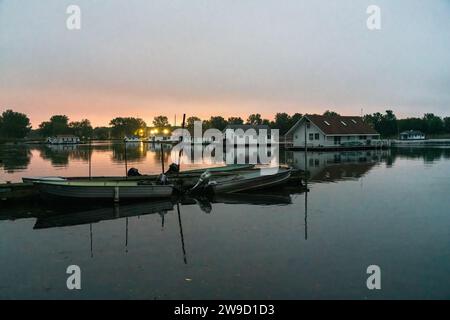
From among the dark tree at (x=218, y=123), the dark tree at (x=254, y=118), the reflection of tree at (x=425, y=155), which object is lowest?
the reflection of tree at (x=425, y=155)

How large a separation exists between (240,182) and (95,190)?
8.47 metres

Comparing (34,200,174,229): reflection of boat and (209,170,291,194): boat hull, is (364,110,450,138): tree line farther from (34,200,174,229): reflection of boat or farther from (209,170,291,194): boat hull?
(34,200,174,229): reflection of boat

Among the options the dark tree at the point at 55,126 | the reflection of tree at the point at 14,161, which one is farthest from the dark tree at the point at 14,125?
the reflection of tree at the point at 14,161

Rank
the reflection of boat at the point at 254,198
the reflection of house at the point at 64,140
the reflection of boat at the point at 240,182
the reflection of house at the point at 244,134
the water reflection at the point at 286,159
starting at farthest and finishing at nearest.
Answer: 1. the reflection of house at the point at 64,140
2. the reflection of house at the point at 244,134
3. the water reflection at the point at 286,159
4. the reflection of boat at the point at 240,182
5. the reflection of boat at the point at 254,198

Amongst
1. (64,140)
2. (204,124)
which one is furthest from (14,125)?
(204,124)

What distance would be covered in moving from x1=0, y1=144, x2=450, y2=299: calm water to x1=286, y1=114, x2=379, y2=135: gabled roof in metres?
42.1

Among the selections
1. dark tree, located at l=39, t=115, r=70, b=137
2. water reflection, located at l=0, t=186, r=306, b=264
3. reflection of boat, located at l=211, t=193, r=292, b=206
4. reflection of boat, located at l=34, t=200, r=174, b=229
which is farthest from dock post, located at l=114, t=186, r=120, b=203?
dark tree, located at l=39, t=115, r=70, b=137

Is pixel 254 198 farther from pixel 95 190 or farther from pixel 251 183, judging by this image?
pixel 95 190

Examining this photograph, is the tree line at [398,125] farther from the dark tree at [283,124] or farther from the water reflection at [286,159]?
the water reflection at [286,159]

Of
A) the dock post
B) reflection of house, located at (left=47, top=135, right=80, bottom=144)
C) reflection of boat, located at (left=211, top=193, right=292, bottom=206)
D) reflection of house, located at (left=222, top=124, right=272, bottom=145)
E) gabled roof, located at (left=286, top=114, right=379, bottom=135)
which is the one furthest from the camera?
reflection of house, located at (left=47, top=135, right=80, bottom=144)

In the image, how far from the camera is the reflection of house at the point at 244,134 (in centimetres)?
8805

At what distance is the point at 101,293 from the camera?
9.02 metres

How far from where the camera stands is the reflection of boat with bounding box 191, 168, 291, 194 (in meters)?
22.3

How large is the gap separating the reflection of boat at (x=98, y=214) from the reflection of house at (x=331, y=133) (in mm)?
44963
